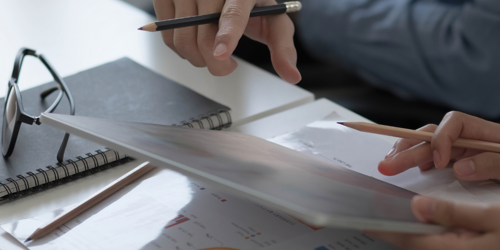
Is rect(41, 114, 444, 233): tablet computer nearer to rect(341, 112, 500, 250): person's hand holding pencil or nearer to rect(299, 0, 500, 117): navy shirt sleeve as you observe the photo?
rect(341, 112, 500, 250): person's hand holding pencil

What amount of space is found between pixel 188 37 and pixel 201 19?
5cm

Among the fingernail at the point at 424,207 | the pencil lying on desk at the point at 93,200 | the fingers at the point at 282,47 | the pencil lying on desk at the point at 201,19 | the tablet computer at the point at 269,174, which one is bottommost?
the pencil lying on desk at the point at 93,200

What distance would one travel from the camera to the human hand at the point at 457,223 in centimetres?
36

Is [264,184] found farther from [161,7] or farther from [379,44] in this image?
[379,44]

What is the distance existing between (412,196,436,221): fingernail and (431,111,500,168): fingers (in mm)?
167

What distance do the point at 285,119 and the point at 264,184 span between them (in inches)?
14.7

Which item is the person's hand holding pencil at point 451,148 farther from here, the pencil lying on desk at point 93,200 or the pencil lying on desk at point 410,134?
the pencil lying on desk at point 93,200

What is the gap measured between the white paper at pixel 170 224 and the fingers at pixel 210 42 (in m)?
0.18

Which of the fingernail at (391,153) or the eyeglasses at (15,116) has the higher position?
the eyeglasses at (15,116)

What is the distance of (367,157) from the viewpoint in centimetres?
59

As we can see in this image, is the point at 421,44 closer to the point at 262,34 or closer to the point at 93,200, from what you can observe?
the point at 262,34

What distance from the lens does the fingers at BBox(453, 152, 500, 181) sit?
51 centimetres

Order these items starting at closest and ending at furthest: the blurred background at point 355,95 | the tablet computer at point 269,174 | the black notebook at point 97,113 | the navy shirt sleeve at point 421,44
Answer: the tablet computer at point 269,174
the black notebook at point 97,113
the navy shirt sleeve at point 421,44
the blurred background at point 355,95

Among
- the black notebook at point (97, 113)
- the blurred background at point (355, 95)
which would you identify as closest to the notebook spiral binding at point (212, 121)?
the black notebook at point (97, 113)
